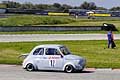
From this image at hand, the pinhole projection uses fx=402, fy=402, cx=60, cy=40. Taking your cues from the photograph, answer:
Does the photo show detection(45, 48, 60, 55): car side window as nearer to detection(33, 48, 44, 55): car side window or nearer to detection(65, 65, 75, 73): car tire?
detection(33, 48, 44, 55): car side window

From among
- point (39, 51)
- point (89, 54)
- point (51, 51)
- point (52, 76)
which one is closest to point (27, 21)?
point (89, 54)

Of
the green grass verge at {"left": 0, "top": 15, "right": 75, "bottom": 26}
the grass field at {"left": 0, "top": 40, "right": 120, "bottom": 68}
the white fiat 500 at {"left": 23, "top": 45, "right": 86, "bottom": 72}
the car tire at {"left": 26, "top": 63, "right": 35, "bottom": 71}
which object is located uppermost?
the white fiat 500 at {"left": 23, "top": 45, "right": 86, "bottom": 72}

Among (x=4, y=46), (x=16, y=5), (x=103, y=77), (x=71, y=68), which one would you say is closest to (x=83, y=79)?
(x=103, y=77)

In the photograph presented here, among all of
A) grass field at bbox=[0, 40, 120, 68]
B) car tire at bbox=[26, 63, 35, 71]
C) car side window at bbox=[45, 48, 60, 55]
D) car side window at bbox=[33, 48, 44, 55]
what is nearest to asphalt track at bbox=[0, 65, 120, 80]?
car tire at bbox=[26, 63, 35, 71]

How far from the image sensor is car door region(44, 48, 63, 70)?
19.1 meters

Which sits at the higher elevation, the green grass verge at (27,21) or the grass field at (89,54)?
the grass field at (89,54)

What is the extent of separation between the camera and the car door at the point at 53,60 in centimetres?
1908

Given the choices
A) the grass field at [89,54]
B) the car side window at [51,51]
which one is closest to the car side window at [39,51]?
the car side window at [51,51]

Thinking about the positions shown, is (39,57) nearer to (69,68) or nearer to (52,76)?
(69,68)

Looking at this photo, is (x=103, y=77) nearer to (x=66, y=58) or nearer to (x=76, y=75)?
(x=76, y=75)

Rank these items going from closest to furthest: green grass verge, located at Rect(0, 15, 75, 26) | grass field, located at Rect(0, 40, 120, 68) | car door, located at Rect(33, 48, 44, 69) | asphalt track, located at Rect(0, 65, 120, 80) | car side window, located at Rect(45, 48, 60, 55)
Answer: asphalt track, located at Rect(0, 65, 120, 80), car side window, located at Rect(45, 48, 60, 55), car door, located at Rect(33, 48, 44, 69), grass field, located at Rect(0, 40, 120, 68), green grass verge, located at Rect(0, 15, 75, 26)

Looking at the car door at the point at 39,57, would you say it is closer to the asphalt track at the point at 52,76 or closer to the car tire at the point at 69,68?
the asphalt track at the point at 52,76

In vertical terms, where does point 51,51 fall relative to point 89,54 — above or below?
above

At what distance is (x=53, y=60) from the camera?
63.0 feet
